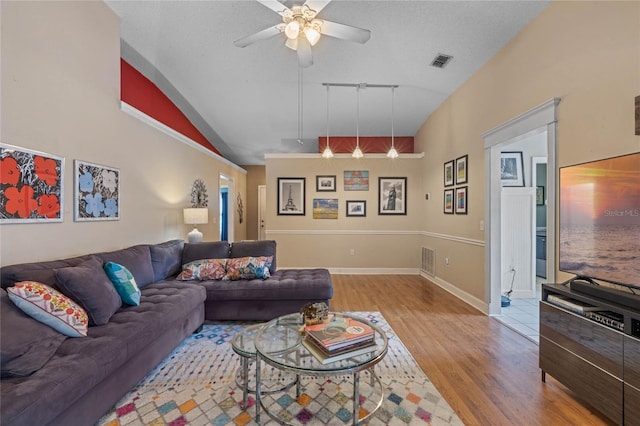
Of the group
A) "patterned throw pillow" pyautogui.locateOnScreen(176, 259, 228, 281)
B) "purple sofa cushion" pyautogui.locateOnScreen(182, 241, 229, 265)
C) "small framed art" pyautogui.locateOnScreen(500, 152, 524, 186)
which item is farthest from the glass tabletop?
"small framed art" pyautogui.locateOnScreen(500, 152, 524, 186)

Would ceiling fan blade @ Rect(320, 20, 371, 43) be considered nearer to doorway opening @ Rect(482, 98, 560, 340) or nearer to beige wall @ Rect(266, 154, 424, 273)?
doorway opening @ Rect(482, 98, 560, 340)

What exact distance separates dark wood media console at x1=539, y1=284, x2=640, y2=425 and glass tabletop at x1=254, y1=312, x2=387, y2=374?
1.23 m

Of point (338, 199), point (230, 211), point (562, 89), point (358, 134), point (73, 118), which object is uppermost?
point (358, 134)

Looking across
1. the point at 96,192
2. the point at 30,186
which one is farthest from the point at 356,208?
the point at 30,186

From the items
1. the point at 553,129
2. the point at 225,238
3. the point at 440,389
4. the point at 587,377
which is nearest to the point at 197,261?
the point at 440,389

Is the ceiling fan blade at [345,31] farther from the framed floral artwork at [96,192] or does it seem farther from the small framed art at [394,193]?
the small framed art at [394,193]

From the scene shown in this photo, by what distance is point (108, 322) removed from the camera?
191 cm

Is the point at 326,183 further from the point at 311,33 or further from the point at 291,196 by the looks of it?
the point at 311,33

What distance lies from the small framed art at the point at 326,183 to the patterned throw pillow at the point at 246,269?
8.98 ft

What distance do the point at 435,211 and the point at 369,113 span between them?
2116 millimetres

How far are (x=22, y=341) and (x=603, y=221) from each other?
3.39 m

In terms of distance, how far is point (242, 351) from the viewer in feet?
5.77

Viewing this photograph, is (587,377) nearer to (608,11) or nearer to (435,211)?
(608,11)

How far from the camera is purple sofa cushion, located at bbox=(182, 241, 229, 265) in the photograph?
344 cm
